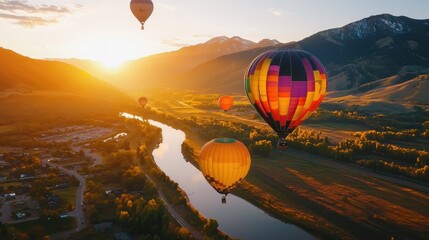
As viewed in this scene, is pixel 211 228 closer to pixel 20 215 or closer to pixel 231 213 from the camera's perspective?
pixel 231 213

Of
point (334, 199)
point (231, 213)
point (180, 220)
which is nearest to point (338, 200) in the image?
point (334, 199)

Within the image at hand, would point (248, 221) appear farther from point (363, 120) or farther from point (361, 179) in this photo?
point (363, 120)

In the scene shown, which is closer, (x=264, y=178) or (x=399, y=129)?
(x=264, y=178)

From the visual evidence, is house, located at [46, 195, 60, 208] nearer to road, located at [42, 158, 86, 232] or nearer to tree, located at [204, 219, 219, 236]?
road, located at [42, 158, 86, 232]

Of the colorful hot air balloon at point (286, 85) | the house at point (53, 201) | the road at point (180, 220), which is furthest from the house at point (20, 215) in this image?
the colorful hot air balloon at point (286, 85)

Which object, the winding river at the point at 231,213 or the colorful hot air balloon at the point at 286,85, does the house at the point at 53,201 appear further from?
the colorful hot air balloon at the point at 286,85

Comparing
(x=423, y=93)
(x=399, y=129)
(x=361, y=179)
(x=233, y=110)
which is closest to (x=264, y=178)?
(x=361, y=179)
